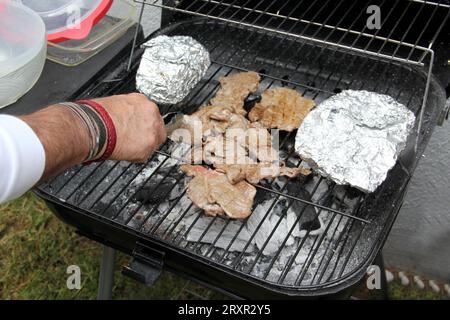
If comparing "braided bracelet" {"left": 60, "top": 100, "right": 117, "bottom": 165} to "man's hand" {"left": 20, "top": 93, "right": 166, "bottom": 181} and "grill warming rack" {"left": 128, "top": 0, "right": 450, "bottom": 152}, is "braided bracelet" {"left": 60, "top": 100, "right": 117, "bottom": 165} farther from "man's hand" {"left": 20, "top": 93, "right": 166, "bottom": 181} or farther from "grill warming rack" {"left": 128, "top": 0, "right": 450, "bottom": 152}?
"grill warming rack" {"left": 128, "top": 0, "right": 450, "bottom": 152}

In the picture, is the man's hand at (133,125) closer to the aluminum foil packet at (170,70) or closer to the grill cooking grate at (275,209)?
the grill cooking grate at (275,209)

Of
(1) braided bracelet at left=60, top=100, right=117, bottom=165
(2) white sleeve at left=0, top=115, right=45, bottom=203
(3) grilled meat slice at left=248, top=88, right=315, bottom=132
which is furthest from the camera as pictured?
(3) grilled meat slice at left=248, top=88, right=315, bottom=132

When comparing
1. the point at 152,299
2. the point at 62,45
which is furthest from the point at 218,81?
the point at 152,299

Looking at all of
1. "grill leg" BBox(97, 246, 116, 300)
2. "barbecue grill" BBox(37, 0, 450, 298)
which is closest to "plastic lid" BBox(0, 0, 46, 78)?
"barbecue grill" BBox(37, 0, 450, 298)

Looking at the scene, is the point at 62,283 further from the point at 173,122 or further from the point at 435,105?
the point at 435,105

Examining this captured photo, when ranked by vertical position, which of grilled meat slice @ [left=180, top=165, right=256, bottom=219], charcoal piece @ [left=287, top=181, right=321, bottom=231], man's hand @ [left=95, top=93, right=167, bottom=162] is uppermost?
man's hand @ [left=95, top=93, right=167, bottom=162]

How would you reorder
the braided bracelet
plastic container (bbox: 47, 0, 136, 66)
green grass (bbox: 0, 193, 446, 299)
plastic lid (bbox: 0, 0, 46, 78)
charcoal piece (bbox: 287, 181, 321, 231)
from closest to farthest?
1. the braided bracelet
2. charcoal piece (bbox: 287, 181, 321, 231)
3. plastic lid (bbox: 0, 0, 46, 78)
4. plastic container (bbox: 47, 0, 136, 66)
5. green grass (bbox: 0, 193, 446, 299)

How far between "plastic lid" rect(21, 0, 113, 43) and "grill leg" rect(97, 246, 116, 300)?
2.28ft

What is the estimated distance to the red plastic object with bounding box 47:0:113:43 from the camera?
168 centimetres

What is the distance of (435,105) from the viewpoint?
145cm

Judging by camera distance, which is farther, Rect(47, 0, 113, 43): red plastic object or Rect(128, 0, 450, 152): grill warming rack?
Rect(47, 0, 113, 43): red plastic object

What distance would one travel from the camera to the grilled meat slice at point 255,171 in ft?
4.41

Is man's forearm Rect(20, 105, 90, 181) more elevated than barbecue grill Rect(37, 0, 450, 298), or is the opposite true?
man's forearm Rect(20, 105, 90, 181)

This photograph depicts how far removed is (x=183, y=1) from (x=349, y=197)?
0.85 meters
